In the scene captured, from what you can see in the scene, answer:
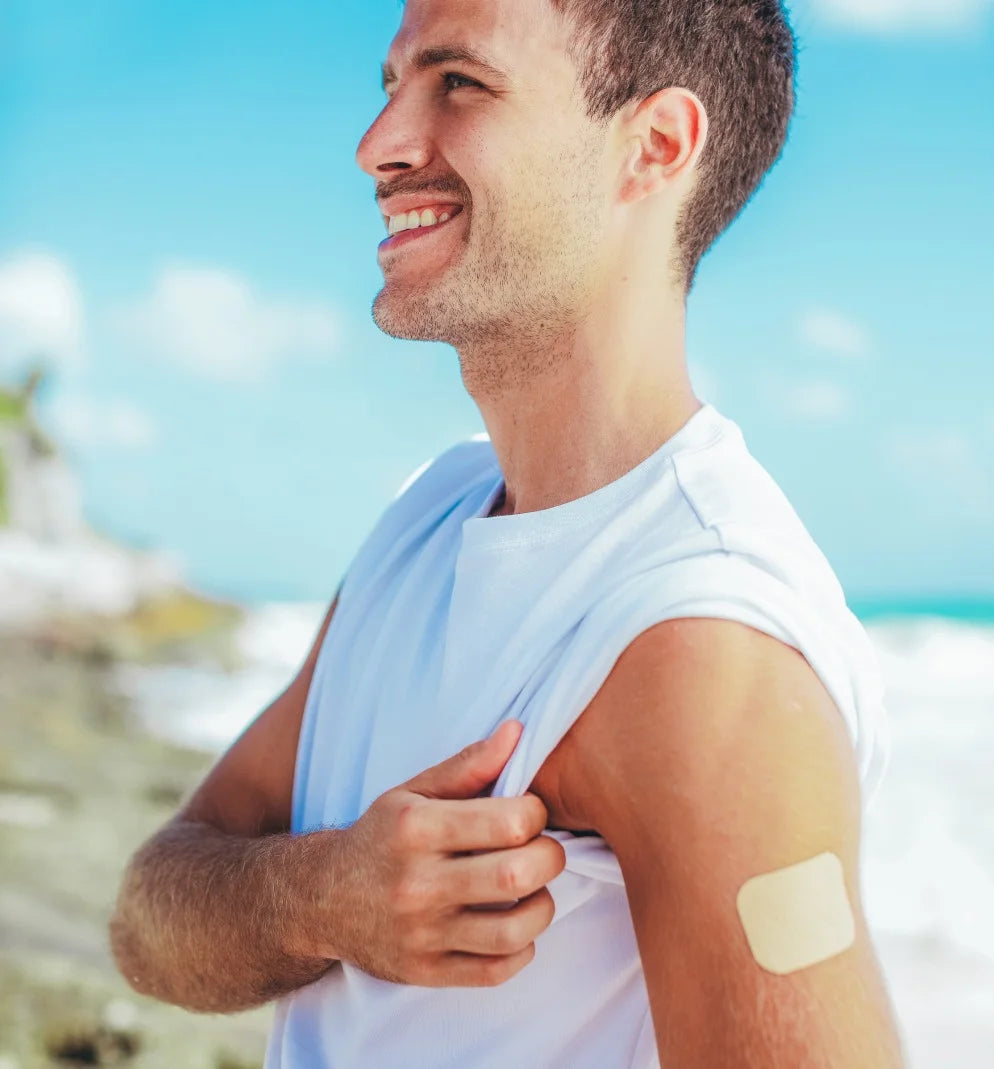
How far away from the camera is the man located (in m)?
1.14

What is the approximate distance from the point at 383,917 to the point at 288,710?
65 cm

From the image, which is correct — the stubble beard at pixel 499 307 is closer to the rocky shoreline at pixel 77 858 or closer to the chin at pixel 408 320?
the chin at pixel 408 320

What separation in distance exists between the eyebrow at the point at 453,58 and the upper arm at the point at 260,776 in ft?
2.58

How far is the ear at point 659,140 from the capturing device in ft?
5.50

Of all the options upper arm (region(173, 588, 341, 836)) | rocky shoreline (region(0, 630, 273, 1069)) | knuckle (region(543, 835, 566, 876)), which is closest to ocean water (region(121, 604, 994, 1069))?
rocky shoreline (region(0, 630, 273, 1069))

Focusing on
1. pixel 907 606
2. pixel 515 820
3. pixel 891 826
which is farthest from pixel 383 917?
pixel 907 606

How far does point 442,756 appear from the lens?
145cm

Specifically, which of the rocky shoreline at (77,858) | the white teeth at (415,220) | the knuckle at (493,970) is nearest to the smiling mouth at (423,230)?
the white teeth at (415,220)

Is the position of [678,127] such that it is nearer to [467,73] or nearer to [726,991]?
[467,73]

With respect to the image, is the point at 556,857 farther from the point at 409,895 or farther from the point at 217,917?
Answer: the point at 217,917

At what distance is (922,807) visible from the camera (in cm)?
831

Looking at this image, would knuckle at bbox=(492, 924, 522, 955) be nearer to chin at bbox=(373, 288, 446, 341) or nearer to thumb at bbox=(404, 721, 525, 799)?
thumb at bbox=(404, 721, 525, 799)

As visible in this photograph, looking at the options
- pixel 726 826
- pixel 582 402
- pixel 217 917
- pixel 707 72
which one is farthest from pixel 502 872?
pixel 707 72

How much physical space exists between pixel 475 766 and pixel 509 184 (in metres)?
0.78
